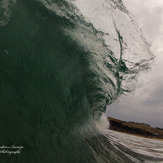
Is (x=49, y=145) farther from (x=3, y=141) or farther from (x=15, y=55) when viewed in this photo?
(x=15, y=55)

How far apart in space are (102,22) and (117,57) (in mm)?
1231

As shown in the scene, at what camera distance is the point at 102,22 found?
4289 millimetres

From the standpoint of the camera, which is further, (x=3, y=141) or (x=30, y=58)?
(x=30, y=58)

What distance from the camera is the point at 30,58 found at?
281 centimetres

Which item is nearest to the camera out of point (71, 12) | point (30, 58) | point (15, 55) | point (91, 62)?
point (15, 55)

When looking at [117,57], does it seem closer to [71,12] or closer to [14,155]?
[71,12]

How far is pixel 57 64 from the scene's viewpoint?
145 inches

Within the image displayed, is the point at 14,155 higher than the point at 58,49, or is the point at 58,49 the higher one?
the point at 58,49

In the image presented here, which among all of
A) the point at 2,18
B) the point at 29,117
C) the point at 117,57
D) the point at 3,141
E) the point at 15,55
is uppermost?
the point at 117,57

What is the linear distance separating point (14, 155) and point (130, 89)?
251 inches

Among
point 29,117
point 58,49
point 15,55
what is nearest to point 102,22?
point 58,49

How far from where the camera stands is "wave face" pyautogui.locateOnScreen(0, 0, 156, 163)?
7.47 ft

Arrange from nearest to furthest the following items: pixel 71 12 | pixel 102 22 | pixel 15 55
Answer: pixel 15 55 < pixel 71 12 < pixel 102 22

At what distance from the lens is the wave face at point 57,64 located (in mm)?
2275
